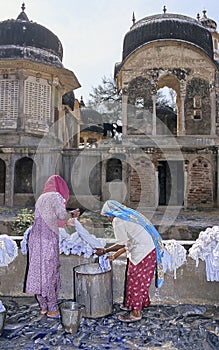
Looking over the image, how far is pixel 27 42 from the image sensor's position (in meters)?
15.7

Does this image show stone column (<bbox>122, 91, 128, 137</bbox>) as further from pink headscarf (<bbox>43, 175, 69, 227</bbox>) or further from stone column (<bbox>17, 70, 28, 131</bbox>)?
pink headscarf (<bbox>43, 175, 69, 227</bbox>)

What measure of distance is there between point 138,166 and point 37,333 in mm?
11712

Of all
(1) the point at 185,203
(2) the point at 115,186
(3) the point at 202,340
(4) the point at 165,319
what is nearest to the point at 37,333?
(4) the point at 165,319

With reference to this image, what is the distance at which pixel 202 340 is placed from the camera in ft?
10.4

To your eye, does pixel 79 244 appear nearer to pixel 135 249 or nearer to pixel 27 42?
pixel 135 249

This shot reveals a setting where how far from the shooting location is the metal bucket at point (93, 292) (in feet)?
11.7

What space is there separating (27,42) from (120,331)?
15.4 m

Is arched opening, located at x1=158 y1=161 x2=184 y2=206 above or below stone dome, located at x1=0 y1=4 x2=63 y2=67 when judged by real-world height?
below

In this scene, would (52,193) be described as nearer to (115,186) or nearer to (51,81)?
(115,186)

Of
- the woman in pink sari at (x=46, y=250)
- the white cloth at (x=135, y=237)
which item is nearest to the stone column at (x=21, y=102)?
the woman in pink sari at (x=46, y=250)

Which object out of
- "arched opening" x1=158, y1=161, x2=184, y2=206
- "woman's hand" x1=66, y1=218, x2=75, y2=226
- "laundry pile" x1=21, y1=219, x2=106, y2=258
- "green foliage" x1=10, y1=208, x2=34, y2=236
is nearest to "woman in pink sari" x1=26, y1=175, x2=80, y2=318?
"woman's hand" x1=66, y1=218, x2=75, y2=226

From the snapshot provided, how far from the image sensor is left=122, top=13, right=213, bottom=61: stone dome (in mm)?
15570

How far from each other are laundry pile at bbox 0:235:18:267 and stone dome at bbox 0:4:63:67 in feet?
41.6

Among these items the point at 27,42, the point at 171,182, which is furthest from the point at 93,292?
the point at 27,42
